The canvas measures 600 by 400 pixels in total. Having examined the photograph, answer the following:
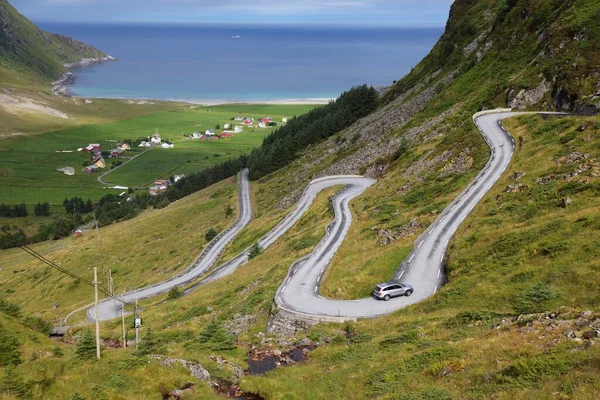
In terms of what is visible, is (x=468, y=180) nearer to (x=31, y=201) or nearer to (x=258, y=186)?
(x=258, y=186)

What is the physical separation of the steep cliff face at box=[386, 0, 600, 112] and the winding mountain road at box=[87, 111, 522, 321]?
5.20 m

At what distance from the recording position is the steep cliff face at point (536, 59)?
58531 mm

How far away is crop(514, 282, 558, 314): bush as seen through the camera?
22109 mm

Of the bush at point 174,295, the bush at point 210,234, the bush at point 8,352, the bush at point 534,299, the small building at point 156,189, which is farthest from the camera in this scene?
the small building at point 156,189

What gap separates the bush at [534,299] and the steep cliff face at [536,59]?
128ft

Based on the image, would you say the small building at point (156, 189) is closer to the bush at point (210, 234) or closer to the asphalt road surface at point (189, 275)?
the asphalt road surface at point (189, 275)

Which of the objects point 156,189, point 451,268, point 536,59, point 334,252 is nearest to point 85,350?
point 451,268

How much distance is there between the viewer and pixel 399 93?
12169 cm

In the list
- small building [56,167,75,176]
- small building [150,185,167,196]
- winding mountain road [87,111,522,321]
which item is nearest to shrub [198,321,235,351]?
winding mountain road [87,111,522,321]

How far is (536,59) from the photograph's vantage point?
68.0 meters

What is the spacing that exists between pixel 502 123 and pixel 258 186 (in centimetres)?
6018

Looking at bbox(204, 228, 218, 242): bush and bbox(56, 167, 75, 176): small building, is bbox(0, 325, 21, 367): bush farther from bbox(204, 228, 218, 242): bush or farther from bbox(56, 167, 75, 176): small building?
bbox(56, 167, 75, 176): small building

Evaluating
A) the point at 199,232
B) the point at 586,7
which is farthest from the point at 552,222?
the point at 199,232

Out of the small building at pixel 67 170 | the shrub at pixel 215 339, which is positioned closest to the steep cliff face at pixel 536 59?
the shrub at pixel 215 339
